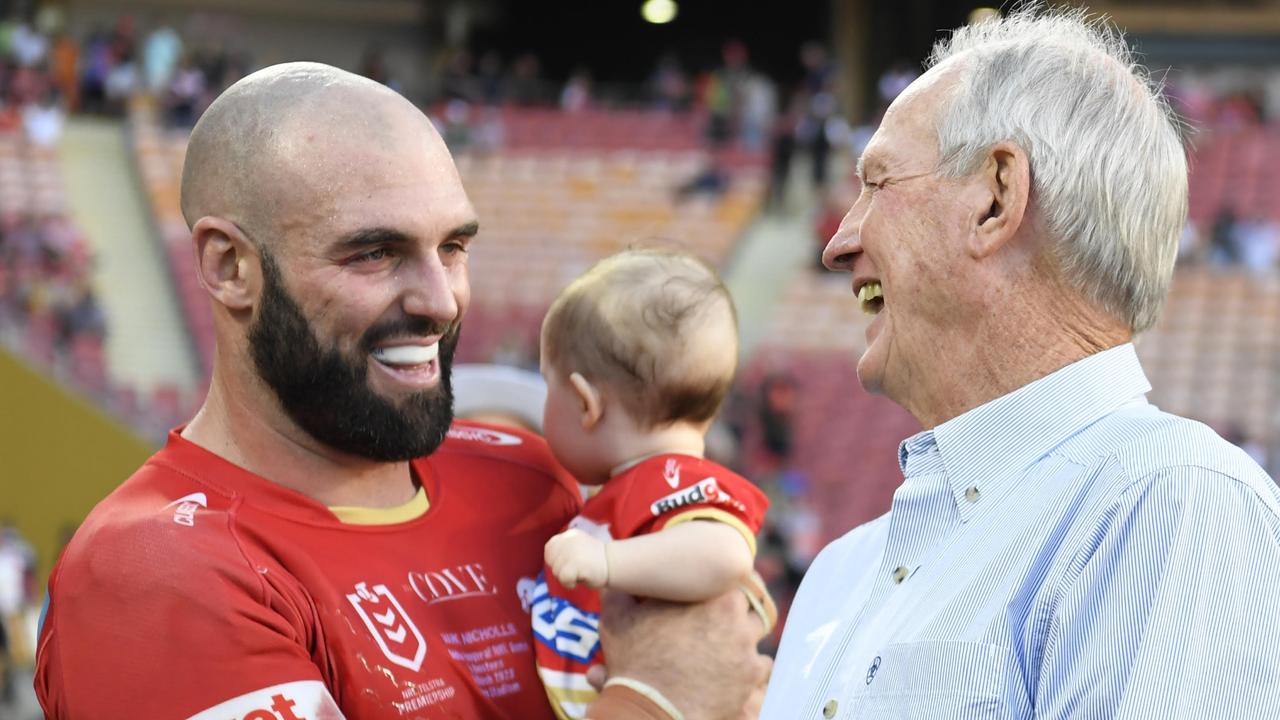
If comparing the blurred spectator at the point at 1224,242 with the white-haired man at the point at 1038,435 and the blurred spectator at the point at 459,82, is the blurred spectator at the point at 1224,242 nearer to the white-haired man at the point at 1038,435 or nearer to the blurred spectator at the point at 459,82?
the blurred spectator at the point at 459,82

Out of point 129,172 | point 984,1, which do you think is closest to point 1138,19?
point 984,1

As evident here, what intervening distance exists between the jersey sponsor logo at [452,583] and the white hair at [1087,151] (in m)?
0.88

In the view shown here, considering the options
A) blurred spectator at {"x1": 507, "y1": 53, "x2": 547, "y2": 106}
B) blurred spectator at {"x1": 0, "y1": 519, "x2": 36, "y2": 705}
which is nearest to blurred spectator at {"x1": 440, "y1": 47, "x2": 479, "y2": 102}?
blurred spectator at {"x1": 507, "y1": 53, "x2": 547, "y2": 106}

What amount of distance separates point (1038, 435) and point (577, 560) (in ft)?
2.23

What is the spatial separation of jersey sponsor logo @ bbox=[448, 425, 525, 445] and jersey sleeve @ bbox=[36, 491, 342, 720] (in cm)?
63

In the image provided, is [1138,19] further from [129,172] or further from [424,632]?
[424,632]

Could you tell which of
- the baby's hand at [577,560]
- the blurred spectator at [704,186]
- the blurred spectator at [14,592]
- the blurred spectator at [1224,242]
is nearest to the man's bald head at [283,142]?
the baby's hand at [577,560]

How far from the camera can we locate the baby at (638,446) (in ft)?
7.11

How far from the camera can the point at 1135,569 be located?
1.45 meters

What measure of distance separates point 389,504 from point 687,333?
0.54 metres

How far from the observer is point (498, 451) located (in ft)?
8.11

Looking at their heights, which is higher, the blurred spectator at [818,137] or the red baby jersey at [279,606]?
the red baby jersey at [279,606]

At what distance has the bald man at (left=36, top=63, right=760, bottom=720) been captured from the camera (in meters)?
1.87

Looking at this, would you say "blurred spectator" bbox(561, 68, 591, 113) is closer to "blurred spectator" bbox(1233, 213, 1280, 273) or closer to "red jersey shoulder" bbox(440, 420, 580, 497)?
"blurred spectator" bbox(1233, 213, 1280, 273)
